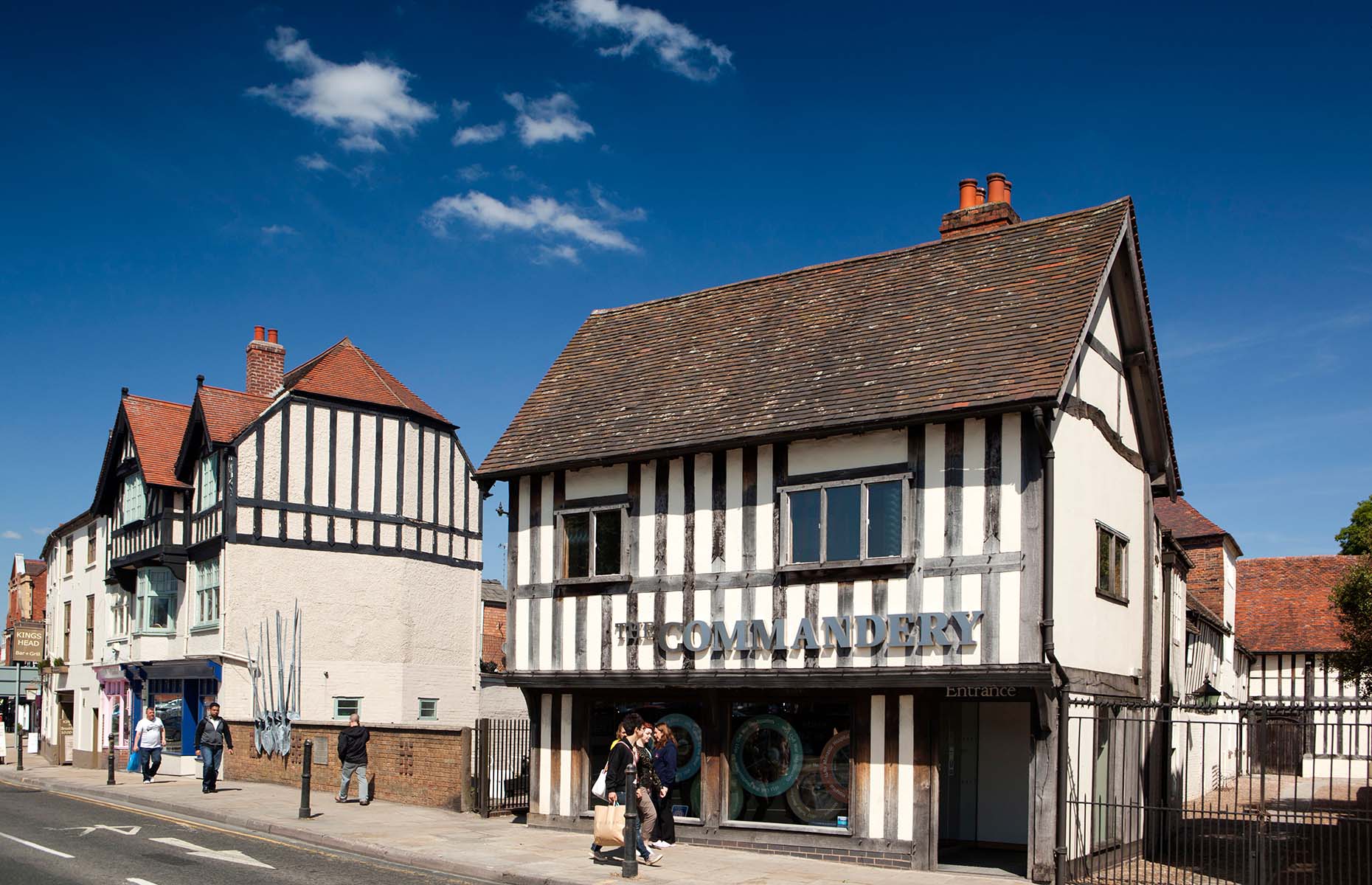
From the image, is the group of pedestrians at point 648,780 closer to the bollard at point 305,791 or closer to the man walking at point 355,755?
the bollard at point 305,791

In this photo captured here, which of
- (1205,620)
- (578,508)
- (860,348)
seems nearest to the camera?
(860,348)

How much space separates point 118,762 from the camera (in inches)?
1312

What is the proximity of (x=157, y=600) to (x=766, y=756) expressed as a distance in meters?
21.8

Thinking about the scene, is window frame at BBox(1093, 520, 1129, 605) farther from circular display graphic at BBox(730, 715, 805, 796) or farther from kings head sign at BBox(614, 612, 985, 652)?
circular display graphic at BBox(730, 715, 805, 796)

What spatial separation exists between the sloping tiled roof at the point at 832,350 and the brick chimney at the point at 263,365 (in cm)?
1633

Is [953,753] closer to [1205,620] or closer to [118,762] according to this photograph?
[1205,620]

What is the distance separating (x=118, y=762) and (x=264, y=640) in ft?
23.4

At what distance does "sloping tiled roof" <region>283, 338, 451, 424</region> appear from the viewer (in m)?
31.9

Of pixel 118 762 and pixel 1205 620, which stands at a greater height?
pixel 1205 620

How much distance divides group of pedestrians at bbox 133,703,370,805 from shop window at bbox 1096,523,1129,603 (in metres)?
12.3

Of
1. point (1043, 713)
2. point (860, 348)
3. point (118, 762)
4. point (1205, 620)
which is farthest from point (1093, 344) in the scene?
point (118, 762)

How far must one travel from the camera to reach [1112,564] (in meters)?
17.2

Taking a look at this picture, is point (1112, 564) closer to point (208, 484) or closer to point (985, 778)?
point (985, 778)

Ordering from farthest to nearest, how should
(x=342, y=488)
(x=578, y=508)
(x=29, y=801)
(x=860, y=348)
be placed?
(x=342, y=488), (x=29, y=801), (x=578, y=508), (x=860, y=348)
